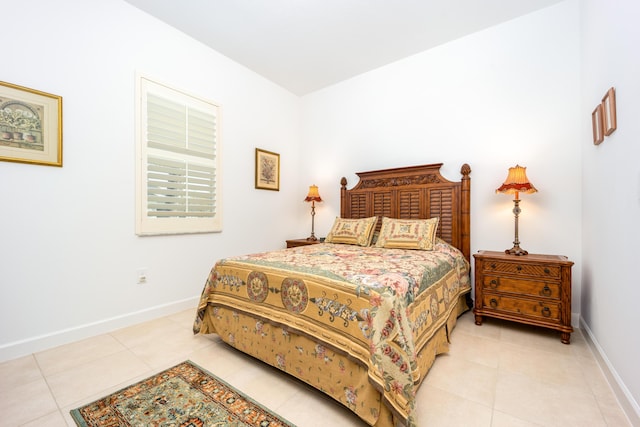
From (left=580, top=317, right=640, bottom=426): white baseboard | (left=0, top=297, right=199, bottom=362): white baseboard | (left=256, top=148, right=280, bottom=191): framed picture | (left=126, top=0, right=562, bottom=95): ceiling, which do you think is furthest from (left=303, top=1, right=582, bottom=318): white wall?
(left=0, top=297, right=199, bottom=362): white baseboard

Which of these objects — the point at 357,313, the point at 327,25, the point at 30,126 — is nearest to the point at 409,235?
the point at 357,313

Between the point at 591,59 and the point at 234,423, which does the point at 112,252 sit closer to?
the point at 234,423

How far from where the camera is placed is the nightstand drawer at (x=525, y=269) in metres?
2.16

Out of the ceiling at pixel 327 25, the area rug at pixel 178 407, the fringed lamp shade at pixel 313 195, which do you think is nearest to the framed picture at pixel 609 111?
the ceiling at pixel 327 25

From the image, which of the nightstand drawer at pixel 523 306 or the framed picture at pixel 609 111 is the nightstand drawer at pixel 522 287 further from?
the framed picture at pixel 609 111

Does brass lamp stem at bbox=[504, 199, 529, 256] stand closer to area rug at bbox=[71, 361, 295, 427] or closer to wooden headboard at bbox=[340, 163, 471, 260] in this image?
wooden headboard at bbox=[340, 163, 471, 260]

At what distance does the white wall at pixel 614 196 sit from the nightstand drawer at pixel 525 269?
247mm

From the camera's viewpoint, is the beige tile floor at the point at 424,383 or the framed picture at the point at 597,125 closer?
the beige tile floor at the point at 424,383

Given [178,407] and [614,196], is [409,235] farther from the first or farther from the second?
[178,407]

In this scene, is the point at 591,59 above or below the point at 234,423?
above

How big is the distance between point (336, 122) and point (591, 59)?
2.72 meters

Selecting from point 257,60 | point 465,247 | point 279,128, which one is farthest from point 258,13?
point 465,247

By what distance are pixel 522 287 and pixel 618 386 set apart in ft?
2.90

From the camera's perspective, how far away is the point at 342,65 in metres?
3.57
